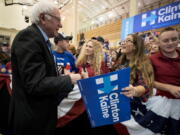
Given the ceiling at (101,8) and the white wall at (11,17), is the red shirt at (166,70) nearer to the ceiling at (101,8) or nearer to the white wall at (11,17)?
the ceiling at (101,8)

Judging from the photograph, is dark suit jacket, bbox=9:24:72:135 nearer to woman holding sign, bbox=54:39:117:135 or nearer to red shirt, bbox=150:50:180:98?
red shirt, bbox=150:50:180:98

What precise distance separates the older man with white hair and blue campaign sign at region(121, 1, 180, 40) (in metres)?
3.40

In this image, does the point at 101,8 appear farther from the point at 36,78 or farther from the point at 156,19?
the point at 36,78

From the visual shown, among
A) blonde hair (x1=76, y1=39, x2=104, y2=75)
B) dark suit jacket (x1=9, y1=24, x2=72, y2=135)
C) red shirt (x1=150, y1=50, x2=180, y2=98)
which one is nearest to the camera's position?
dark suit jacket (x1=9, y1=24, x2=72, y2=135)

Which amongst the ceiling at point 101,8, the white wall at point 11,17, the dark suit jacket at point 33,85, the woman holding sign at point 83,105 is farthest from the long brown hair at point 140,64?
the white wall at point 11,17

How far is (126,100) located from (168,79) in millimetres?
503

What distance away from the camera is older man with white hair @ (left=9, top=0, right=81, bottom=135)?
0.90 meters

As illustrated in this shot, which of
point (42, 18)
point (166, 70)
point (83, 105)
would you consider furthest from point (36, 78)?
point (83, 105)

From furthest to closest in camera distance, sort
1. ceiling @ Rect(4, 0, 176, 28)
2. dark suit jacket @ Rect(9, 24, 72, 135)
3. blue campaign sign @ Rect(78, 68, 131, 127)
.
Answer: ceiling @ Rect(4, 0, 176, 28), blue campaign sign @ Rect(78, 68, 131, 127), dark suit jacket @ Rect(9, 24, 72, 135)

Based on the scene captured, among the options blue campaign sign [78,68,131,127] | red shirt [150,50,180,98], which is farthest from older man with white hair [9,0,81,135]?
red shirt [150,50,180,98]

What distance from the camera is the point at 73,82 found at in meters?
0.99

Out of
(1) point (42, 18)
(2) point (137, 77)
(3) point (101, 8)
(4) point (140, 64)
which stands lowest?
(2) point (137, 77)

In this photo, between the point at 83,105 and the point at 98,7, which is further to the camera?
the point at 98,7

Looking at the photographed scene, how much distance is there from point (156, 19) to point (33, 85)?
159 inches
